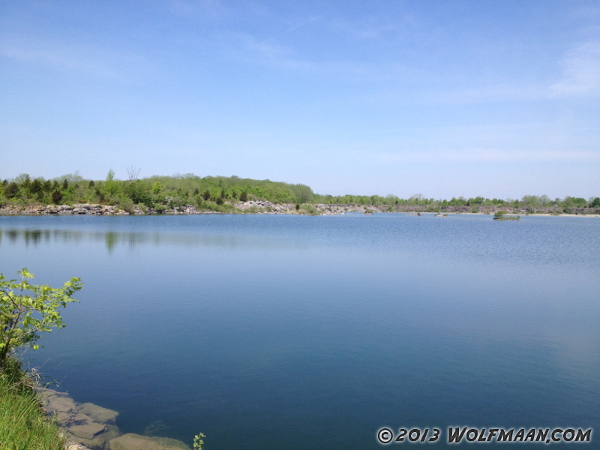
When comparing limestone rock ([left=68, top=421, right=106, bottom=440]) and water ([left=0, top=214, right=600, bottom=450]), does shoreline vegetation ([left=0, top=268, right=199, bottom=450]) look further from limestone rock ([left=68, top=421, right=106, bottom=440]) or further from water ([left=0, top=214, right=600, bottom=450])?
water ([left=0, top=214, right=600, bottom=450])

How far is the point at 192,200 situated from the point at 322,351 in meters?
88.1

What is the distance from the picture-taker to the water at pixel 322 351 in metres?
6.14

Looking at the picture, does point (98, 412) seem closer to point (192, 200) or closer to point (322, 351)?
A: point (322, 351)

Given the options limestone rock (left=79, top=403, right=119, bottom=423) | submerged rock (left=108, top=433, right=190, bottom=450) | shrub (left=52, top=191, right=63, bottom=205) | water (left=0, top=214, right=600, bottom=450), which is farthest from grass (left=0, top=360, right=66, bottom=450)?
shrub (left=52, top=191, right=63, bottom=205)

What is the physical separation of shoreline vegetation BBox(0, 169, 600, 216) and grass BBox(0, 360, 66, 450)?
69743mm

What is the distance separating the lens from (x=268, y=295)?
43.6 ft

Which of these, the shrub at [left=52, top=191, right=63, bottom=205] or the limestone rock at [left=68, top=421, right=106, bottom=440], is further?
the shrub at [left=52, top=191, right=63, bottom=205]

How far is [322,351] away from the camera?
848cm

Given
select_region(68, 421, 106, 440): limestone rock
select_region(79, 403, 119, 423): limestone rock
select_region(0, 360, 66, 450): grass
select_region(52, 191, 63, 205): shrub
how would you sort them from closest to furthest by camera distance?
select_region(0, 360, 66, 450): grass
select_region(68, 421, 106, 440): limestone rock
select_region(79, 403, 119, 423): limestone rock
select_region(52, 191, 63, 205): shrub

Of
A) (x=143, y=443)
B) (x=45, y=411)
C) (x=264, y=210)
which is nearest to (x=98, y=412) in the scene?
(x=45, y=411)

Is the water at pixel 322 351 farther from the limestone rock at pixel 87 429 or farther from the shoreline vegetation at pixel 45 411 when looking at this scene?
the limestone rock at pixel 87 429

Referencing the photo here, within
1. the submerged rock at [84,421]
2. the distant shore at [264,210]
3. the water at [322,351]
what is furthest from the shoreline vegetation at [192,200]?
the submerged rock at [84,421]

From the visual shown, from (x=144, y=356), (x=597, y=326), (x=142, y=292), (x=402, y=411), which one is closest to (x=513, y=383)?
(x=402, y=411)

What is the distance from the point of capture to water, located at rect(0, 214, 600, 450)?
20.2 ft
